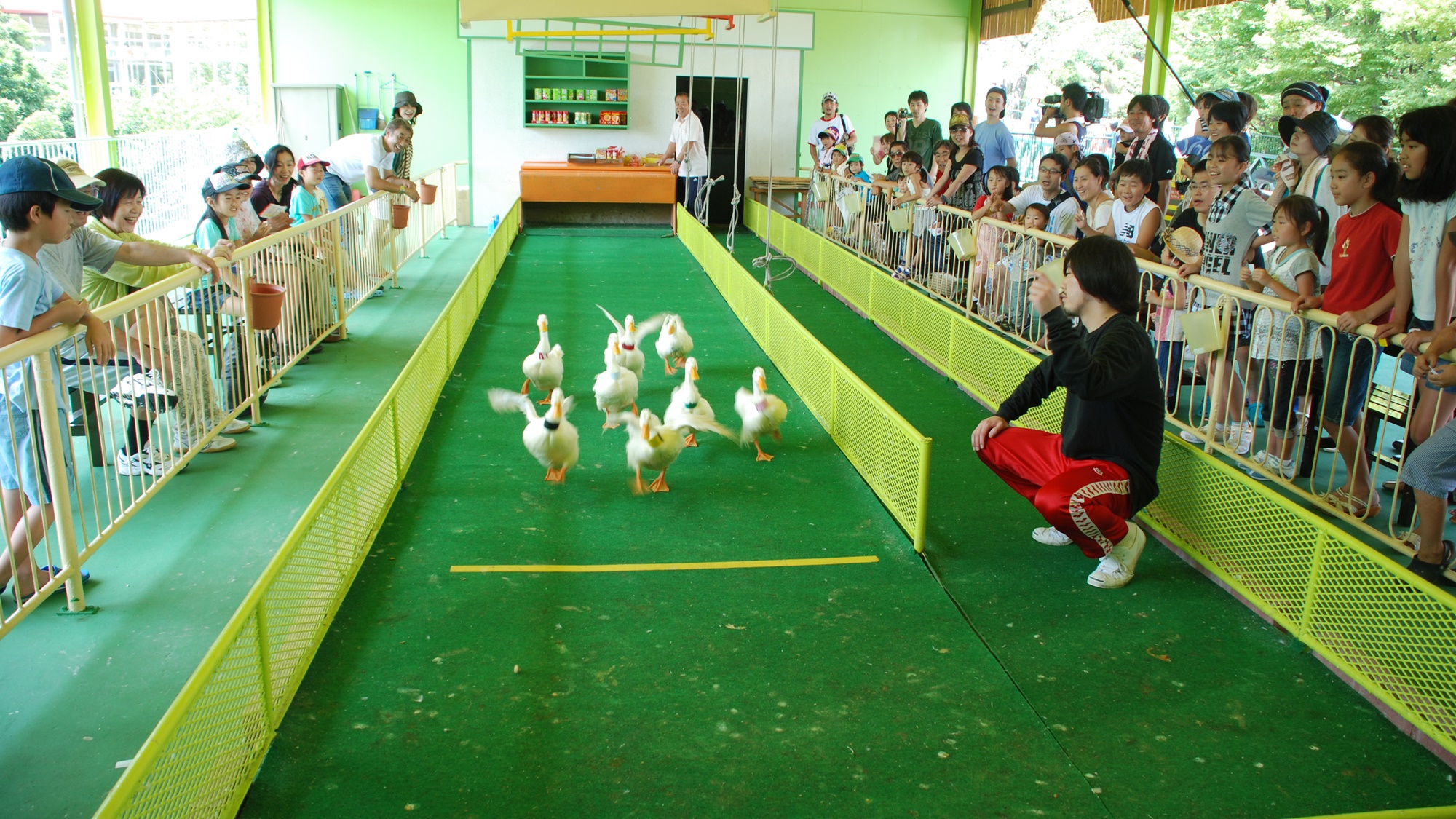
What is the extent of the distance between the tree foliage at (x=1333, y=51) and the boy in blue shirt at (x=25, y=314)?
1750 centimetres

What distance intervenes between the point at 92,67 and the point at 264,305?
7.85 metres

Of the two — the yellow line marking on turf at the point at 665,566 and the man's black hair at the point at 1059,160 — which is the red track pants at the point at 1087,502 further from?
the man's black hair at the point at 1059,160

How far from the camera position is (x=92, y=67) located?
36.8 feet

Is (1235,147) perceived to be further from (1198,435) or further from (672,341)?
(672,341)

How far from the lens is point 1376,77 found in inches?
706

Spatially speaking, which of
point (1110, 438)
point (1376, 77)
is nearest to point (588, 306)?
point (1110, 438)

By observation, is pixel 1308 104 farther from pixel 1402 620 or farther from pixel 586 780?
pixel 586 780

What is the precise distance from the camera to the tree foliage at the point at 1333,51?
55.4ft

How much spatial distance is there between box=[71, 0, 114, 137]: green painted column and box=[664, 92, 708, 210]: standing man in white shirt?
23.1 feet

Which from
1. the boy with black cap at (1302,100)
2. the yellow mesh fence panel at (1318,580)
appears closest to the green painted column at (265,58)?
the yellow mesh fence panel at (1318,580)

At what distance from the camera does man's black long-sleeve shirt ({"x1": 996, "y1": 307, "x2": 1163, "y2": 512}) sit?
147 inches

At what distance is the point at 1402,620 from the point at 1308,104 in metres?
4.03

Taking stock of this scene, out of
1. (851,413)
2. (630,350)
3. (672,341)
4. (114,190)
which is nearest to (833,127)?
(672,341)

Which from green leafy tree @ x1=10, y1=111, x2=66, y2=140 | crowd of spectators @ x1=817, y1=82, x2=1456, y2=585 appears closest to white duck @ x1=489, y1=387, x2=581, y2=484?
crowd of spectators @ x1=817, y1=82, x2=1456, y2=585
